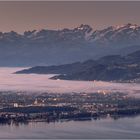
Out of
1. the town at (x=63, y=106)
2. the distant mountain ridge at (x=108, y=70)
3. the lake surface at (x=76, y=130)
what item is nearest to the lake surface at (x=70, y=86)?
the distant mountain ridge at (x=108, y=70)

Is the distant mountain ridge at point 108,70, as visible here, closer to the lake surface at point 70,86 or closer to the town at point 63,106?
the lake surface at point 70,86

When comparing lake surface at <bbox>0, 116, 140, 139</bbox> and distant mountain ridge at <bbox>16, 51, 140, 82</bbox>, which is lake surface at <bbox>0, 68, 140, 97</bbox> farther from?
lake surface at <bbox>0, 116, 140, 139</bbox>

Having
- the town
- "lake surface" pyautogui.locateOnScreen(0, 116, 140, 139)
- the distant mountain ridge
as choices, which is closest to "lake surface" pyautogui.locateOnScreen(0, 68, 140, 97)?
the distant mountain ridge

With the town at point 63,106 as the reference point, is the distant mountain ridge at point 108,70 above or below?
above

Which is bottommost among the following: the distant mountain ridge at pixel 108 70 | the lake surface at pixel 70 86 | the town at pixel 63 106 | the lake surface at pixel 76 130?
the lake surface at pixel 76 130

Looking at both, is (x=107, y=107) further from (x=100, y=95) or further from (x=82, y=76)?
(x=82, y=76)

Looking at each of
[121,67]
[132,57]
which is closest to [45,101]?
[121,67]

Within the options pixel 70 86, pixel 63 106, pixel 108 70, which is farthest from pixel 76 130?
pixel 108 70
